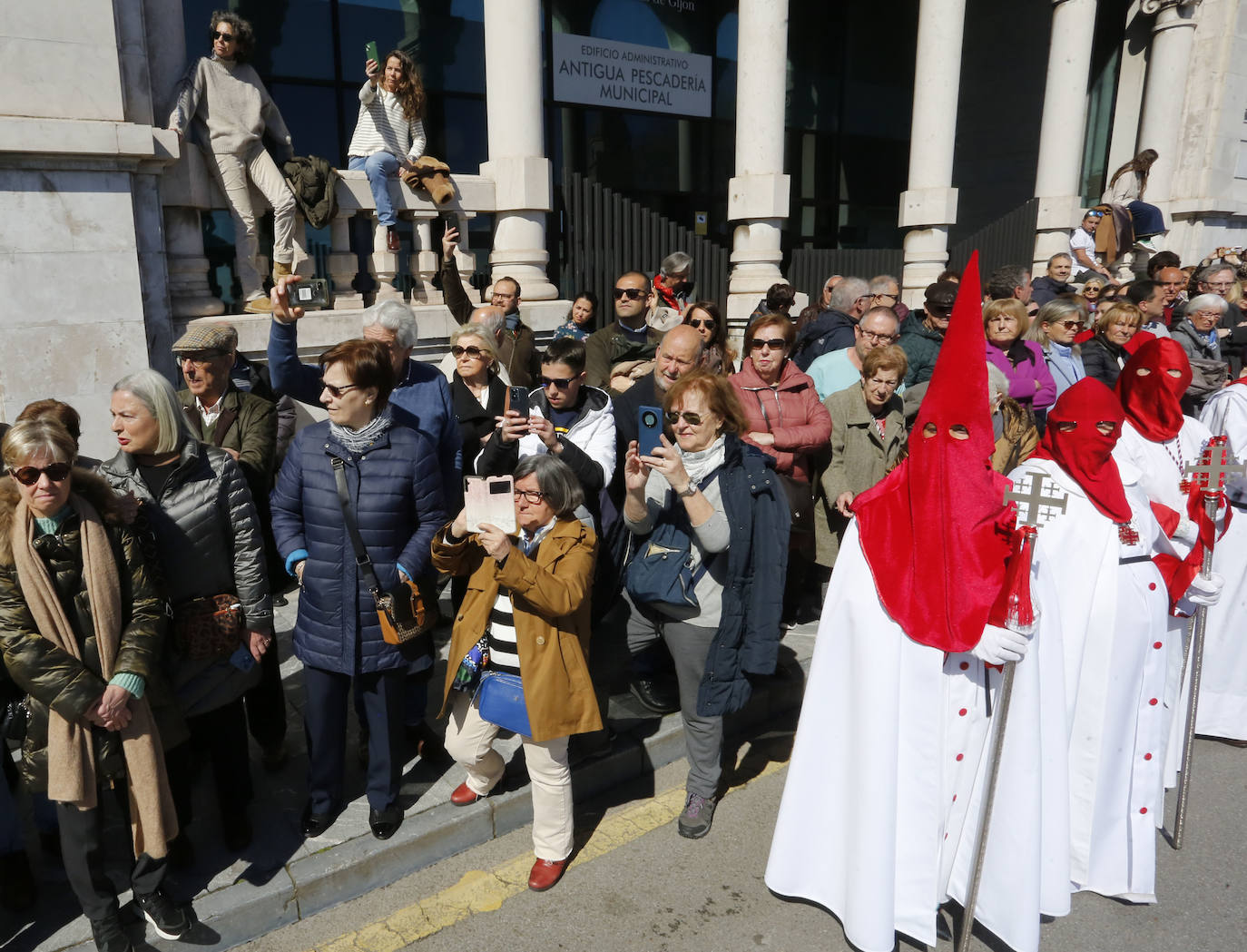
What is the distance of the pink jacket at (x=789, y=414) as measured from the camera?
4996mm

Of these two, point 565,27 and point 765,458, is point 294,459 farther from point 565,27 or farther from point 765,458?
point 565,27

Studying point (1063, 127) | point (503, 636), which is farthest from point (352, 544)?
point (1063, 127)

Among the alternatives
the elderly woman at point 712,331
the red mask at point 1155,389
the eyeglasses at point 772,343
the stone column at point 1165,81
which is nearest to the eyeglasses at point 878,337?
the eyeglasses at point 772,343

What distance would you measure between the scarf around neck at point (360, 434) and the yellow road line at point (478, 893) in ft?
5.84

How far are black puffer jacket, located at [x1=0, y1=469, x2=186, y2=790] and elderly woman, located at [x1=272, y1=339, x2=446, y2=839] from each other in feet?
1.90

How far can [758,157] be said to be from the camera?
961cm

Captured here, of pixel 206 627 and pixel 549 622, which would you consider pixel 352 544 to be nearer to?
pixel 206 627

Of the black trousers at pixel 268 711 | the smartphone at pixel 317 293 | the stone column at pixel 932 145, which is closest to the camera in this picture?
the black trousers at pixel 268 711

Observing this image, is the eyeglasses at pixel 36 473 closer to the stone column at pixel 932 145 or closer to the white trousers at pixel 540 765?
the white trousers at pixel 540 765

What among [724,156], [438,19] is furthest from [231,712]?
[724,156]

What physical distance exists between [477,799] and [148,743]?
1385mm

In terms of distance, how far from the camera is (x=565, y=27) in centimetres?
1198

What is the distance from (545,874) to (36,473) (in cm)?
231

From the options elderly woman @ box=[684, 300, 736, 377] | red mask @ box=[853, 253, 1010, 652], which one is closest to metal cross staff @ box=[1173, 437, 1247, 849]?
red mask @ box=[853, 253, 1010, 652]
